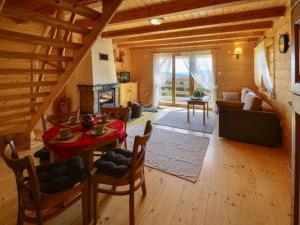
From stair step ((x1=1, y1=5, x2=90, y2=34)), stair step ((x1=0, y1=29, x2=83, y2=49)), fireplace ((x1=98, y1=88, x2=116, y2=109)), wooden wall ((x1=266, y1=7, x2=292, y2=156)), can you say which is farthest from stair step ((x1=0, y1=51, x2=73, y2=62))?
wooden wall ((x1=266, y1=7, x2=292, y2=156))

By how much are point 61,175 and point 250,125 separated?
331cm

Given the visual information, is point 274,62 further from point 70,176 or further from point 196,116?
point 70,176

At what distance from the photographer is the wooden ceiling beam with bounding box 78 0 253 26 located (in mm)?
2586

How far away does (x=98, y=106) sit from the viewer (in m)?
5.20

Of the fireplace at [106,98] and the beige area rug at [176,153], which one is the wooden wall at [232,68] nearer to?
the beige area rug at [176,153]

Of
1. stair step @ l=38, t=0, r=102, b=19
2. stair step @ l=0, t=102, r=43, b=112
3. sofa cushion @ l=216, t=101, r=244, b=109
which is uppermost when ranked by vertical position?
stair step @ l=38, t=0, r=102, b=19

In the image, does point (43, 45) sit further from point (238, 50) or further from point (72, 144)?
point (238, 50)

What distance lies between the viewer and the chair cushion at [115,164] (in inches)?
62.6

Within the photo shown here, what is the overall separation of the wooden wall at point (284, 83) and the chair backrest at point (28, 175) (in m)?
3.37

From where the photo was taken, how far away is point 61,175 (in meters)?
1.52

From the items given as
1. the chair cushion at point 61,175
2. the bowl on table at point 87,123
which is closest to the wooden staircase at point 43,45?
the bowl on table at point 87,123

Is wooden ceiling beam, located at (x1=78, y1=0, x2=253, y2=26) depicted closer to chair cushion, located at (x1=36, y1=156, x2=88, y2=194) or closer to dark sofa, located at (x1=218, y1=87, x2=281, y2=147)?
dark sofa, located at (x1=218, y1=87, x2=281, y2=147)

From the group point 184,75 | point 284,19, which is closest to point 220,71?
point 184,75

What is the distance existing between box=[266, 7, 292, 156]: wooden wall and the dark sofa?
6.4 inches
